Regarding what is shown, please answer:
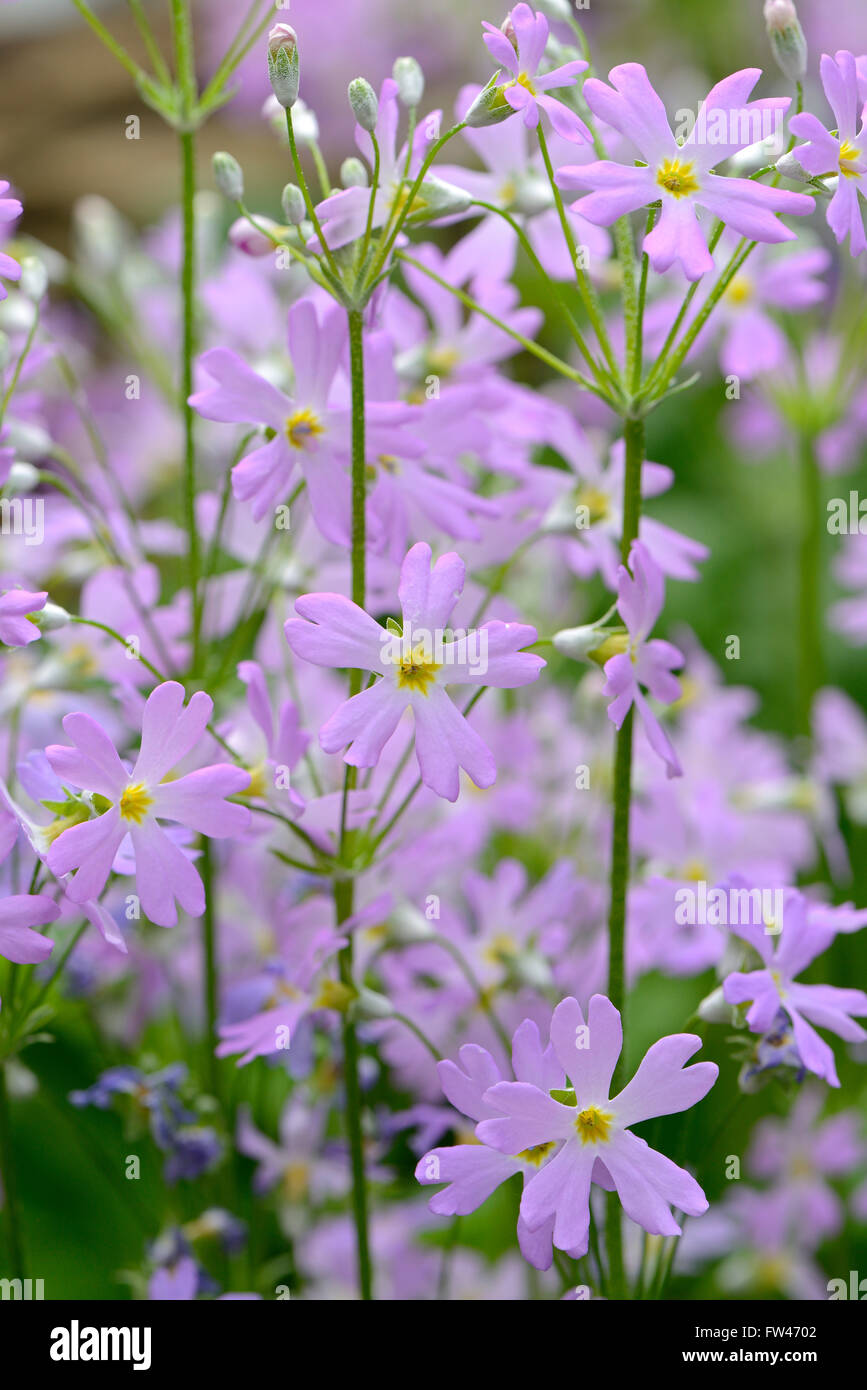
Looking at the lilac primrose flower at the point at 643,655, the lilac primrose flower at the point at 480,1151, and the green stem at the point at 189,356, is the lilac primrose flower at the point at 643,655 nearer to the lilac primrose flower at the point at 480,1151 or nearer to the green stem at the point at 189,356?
the lilac primrose flower at the point at 480,1151

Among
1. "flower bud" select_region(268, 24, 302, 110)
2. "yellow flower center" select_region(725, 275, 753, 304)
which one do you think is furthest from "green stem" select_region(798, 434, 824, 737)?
"flower bud" select_region(268, 24, 302, 110)

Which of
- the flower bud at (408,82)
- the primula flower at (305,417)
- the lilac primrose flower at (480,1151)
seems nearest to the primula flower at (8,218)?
the primula flower at (305,417)

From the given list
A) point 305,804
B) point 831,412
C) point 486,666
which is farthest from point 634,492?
point 831,412

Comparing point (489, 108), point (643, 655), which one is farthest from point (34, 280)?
point (643, 655)

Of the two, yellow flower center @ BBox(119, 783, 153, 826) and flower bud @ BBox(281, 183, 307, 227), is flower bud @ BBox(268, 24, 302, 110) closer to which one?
flower bud @ BBox(281, 183, 307, 227)

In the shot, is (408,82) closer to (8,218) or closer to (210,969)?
(8,218)
